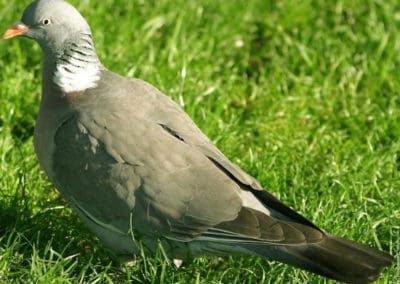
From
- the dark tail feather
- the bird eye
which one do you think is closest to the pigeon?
the dark tail feather

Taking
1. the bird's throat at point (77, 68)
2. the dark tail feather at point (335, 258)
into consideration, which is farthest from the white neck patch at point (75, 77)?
the dark tail feather at point (335, 258)

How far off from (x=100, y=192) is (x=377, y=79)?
254 cm

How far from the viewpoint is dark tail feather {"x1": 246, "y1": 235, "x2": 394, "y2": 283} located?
3.89 meters

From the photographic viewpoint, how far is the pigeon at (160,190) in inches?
159

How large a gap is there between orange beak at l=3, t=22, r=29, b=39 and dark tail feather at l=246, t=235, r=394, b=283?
1.53m

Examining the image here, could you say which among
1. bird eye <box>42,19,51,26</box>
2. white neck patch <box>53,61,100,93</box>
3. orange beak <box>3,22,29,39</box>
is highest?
bird eye <box>42,19,51,26</box>

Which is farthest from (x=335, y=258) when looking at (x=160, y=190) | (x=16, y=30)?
(x=16, y=30)

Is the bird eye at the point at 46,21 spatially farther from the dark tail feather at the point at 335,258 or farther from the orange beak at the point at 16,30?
the dark tail feather at the point at 335,258

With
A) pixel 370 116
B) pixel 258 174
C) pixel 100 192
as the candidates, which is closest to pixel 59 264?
pixel 100 192

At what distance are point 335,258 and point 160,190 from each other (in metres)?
0.81

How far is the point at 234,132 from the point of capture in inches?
213

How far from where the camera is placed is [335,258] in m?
3.95

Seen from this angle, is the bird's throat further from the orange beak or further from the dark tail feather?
the dark tail feather

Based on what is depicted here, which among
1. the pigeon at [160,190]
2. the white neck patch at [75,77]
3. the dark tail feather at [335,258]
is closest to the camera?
the dark tail feather at [335,258]
